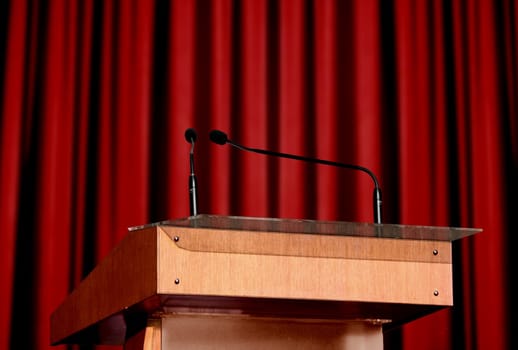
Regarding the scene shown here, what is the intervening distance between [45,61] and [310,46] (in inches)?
38.7

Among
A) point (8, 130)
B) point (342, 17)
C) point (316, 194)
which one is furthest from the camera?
point (342, 17)

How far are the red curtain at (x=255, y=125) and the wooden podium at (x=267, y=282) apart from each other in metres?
1.47

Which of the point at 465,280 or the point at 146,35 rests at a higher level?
the point at 146,35

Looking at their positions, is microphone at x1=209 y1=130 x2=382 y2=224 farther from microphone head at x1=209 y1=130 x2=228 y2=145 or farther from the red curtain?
the red curtain

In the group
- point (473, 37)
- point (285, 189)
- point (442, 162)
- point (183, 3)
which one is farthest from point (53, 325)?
point (473, 37)

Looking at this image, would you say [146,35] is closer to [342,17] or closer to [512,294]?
[342,17]

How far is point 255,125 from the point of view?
11.2 ft

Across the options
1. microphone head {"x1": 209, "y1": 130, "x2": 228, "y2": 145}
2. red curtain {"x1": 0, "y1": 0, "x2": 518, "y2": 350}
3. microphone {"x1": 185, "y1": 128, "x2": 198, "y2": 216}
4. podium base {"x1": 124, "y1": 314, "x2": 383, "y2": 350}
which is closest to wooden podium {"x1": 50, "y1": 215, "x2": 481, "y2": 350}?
podium base {"x1": 124, "y1": 314, "x2": 383, "y2": 350}

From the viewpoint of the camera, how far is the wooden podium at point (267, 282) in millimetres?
1531

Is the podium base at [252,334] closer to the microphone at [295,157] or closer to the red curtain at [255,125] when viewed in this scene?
the microphone at [295,157]

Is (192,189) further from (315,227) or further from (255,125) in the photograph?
(255,125)

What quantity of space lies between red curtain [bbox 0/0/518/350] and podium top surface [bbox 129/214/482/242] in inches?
65.9

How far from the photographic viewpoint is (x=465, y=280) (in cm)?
346

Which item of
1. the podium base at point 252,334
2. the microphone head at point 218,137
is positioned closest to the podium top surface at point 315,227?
the podium base at point 252,334
